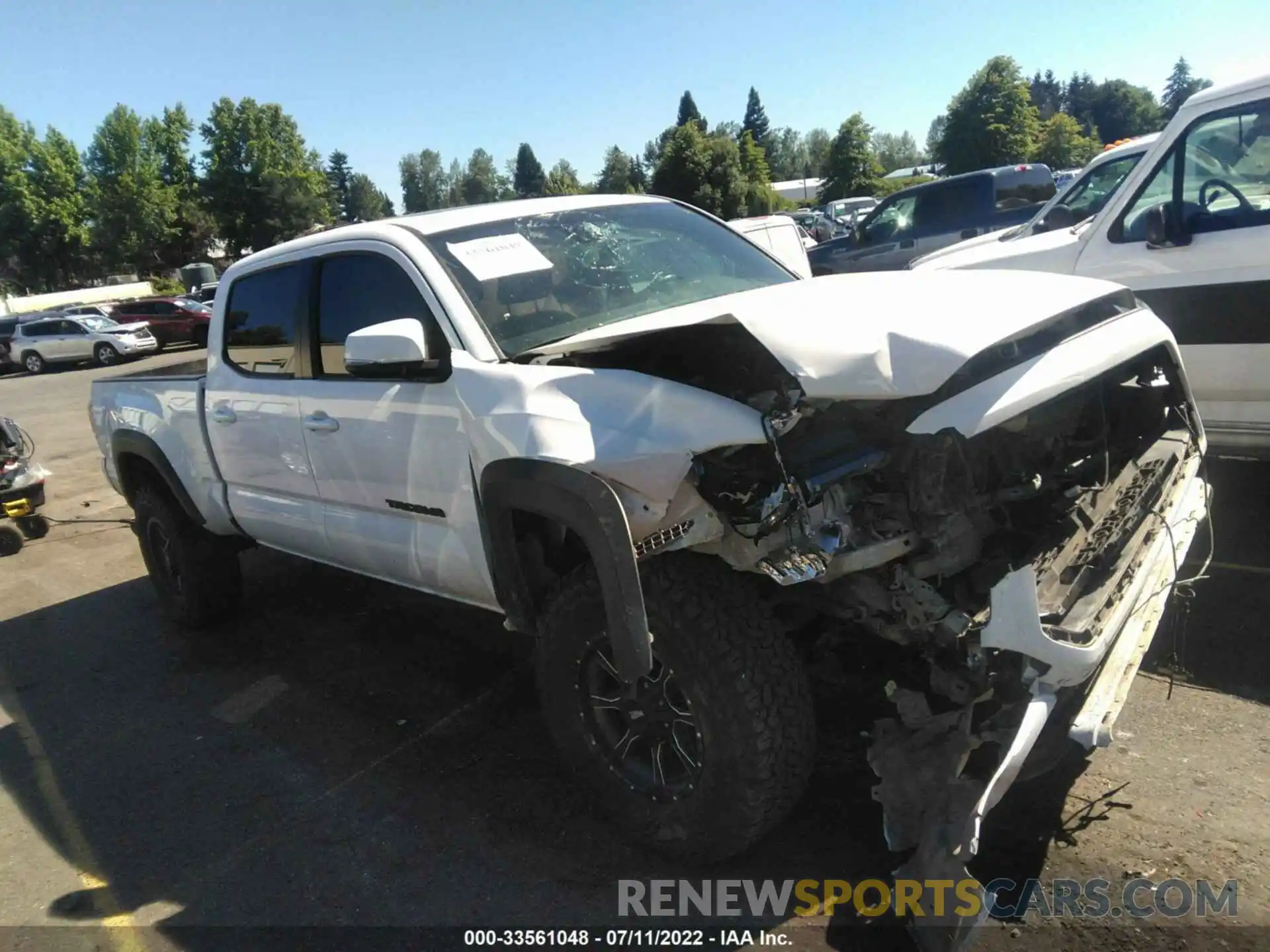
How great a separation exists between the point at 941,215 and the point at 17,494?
471 inches

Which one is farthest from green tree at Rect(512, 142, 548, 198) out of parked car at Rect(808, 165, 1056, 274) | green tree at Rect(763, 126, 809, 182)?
parked car at Rect(808, 165, 1056, 274)

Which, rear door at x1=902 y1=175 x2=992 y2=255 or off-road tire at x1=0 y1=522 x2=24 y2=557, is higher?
rear door at x1=902 y1=175 x2=992 y2=255

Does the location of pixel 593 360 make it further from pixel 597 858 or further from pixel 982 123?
pixel 982 123

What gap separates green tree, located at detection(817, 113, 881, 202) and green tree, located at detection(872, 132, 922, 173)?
5828cm

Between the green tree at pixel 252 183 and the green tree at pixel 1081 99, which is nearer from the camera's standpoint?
the green tree at pixel 252 183

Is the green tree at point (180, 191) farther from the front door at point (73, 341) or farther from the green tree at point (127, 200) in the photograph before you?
the front door at point (73, 341)

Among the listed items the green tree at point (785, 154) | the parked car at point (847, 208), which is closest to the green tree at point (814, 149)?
the green tree at point (785, 154)

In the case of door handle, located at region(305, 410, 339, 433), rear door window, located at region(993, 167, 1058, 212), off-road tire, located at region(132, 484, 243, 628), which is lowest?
off-road tire, located at region(132, 484, 243, 628)

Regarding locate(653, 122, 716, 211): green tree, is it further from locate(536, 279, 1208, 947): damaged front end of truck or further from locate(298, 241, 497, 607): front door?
locate(536, 279, 1208, 947): damaged front end of truck

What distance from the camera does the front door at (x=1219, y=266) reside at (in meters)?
4.64

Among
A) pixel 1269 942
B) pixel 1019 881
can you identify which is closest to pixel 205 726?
pixel 1019 881

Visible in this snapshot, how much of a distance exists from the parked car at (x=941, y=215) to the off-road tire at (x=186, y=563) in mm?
10051

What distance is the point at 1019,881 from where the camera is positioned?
2.60 meters

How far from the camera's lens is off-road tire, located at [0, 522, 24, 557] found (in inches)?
303
